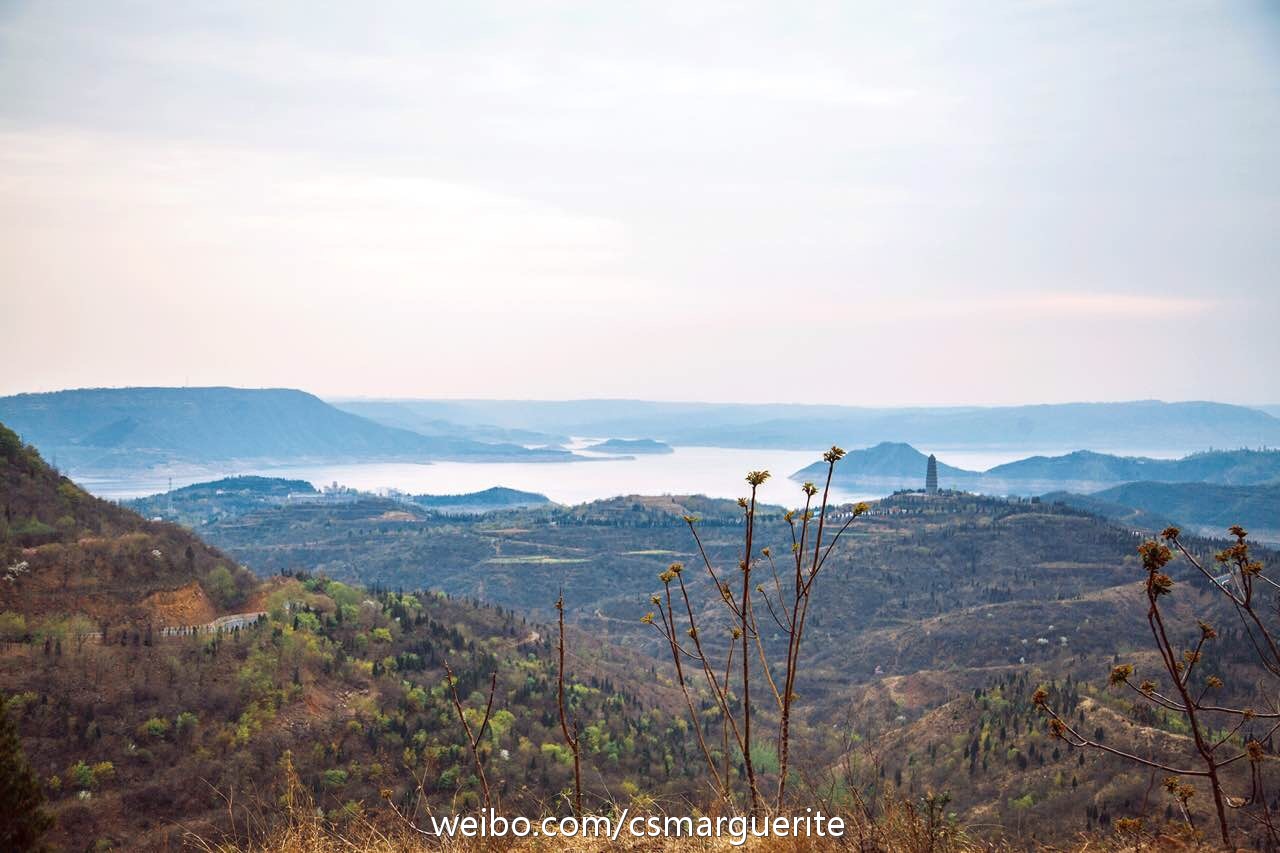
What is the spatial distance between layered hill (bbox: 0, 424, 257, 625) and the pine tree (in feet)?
88.7

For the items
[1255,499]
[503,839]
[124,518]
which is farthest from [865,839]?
[1255,499]

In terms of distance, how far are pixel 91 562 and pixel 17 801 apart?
102ft

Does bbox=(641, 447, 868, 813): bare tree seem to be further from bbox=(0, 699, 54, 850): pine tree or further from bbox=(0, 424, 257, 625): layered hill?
bbox=(0, 424, 257, 625): layered hill

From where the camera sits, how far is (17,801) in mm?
6059

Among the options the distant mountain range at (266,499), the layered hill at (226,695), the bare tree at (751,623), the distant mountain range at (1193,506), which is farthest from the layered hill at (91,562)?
the distant mountain range at (1193,506)

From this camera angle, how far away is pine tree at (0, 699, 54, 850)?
5922 millimetres

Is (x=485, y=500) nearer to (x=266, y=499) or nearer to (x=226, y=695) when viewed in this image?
(x=266, y=499)

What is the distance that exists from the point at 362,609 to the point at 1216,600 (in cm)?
5166

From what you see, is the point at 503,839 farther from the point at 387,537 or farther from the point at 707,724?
the point at 387,537

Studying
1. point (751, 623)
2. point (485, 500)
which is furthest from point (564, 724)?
point (485, 500)

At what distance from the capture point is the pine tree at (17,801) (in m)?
5.92

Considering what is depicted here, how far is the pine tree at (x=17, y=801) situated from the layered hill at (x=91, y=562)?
27.1 metres

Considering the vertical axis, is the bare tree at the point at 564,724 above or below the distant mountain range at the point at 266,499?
above

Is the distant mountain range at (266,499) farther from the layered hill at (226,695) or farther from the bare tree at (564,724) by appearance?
the bare tree at (564,724)
